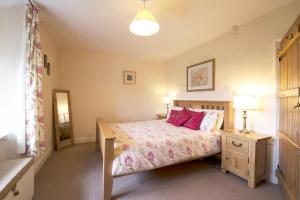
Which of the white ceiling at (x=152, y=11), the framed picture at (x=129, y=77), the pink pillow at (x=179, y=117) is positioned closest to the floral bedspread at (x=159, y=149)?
the pink pillow at (x=179, y=117)

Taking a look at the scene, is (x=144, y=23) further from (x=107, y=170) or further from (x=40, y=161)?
(x=40, y=161)

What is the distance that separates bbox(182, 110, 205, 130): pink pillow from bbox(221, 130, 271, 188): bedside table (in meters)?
0.52

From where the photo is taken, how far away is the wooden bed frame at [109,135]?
5.66 ft

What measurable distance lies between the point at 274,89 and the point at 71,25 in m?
3.38

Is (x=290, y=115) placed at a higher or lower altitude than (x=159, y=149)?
higher

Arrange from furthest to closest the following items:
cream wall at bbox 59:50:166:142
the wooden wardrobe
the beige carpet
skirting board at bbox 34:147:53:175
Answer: cream wall at bbox 59:50:166:142 → skirting board at bbox 34:147:53:175 → the beige carpet → the wooden wardrobe

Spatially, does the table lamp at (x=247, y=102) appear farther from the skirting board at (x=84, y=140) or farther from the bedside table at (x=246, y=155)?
the skirting board at (x=84, y=140)

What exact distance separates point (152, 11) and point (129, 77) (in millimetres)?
2454

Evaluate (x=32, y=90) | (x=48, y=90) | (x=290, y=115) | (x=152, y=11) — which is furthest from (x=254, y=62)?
(x=48, y=90)

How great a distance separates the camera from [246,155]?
6.82 feet

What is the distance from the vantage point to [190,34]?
9.56 feet

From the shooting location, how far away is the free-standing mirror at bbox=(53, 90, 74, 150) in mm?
3346

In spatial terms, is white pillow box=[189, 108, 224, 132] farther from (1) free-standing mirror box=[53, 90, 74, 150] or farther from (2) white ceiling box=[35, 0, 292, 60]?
(1) free-standing mirror box=[53, 90, 74, 150]

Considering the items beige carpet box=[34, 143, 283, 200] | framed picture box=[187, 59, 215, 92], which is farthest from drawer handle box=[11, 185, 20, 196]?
framed picture box=[187, 59, 215, 92]
